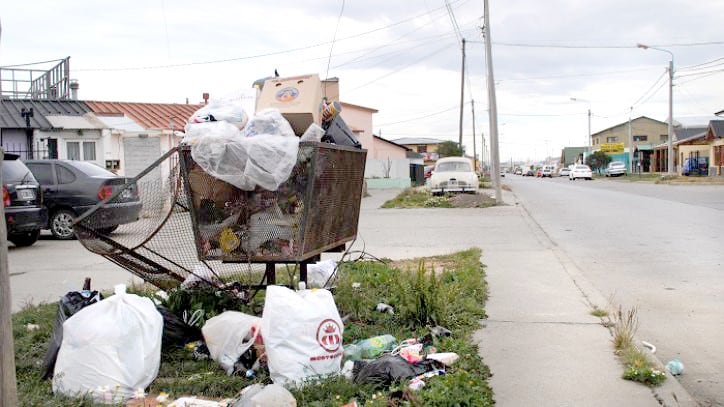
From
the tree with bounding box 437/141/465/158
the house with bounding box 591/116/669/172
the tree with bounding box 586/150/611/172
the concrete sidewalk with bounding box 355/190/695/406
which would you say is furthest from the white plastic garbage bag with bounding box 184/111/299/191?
the tree with bounding box 586/150/611/172

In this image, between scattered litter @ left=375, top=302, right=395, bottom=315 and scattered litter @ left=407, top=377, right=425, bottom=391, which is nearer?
scattered litter @ left=407, top=377, right=425, bottom=391

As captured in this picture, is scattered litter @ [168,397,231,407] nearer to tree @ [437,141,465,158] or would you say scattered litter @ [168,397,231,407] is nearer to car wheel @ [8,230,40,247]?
car wheel @ [8,230,40,247]

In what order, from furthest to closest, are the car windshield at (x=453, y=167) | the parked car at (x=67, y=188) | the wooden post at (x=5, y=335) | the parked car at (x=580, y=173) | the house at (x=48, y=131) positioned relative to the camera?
the parked car at (x=580, y=173) → the car windshield at (x=453, y=167) → the house at (x=48, y=131) → the parked car at (x=67, y=188) → the wooden post at (x=5, y=335)

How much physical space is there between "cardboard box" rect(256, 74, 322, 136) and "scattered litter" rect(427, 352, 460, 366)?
85.2 inches

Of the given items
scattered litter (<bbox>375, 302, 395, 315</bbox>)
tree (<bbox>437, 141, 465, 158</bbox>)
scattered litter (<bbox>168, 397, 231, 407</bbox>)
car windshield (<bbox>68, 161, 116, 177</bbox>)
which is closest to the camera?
scattered litter (<bbox>168, 397, 231, 407</bbox>)

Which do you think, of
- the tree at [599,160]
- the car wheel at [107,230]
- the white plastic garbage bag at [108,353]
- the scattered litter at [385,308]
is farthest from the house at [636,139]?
the white plastic garbage bag at [108,353]

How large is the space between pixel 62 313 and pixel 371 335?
2.25m

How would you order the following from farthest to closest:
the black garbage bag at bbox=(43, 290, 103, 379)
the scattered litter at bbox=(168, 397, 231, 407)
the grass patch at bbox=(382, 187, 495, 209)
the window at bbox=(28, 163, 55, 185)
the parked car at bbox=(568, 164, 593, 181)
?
the parked car at bbox=(568, 164, 593, 181)
the grass patch at bbox=(382, 187, 495, 209)
the window at bbox=(28, 163, 55, 185)
the black garbage bag at bbox=(43, 290, 103, 379)
the scattered litter at bbox=(168, 397, 231, 407)

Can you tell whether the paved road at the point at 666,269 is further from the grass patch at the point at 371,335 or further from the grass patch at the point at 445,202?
the grass patch at the point at 445,202

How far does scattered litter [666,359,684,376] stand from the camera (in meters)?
4.82

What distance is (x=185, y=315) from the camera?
5.34m

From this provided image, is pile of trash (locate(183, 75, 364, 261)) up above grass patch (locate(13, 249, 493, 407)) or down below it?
above

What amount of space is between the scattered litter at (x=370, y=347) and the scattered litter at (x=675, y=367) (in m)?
1.99

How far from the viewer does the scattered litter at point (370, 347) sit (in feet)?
Result: 15.6
